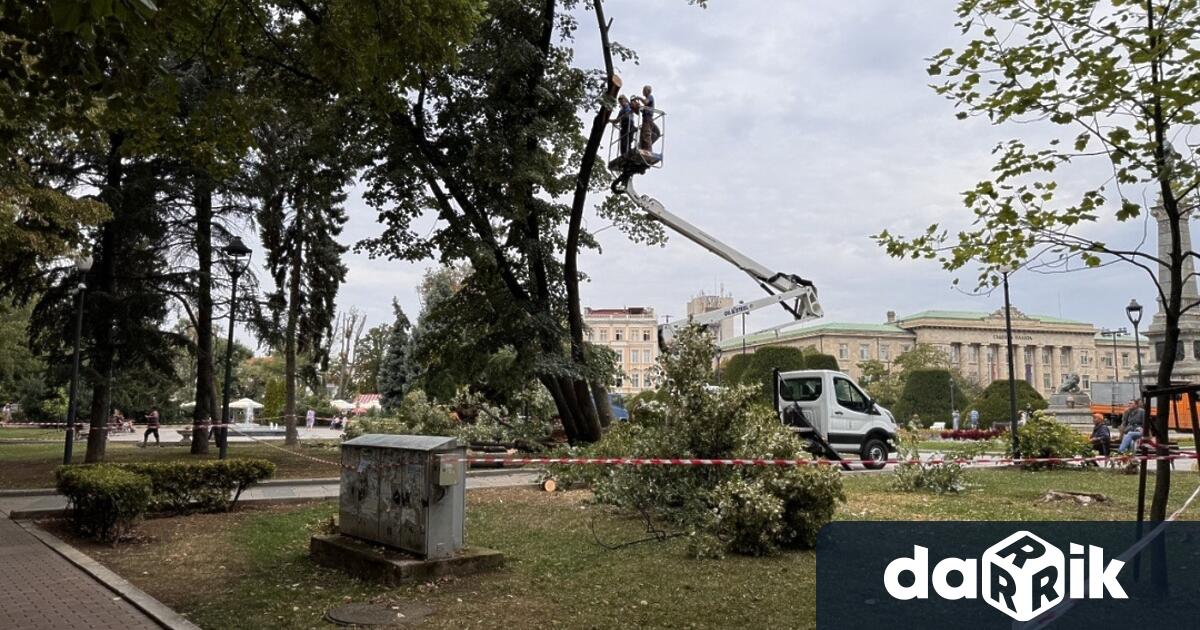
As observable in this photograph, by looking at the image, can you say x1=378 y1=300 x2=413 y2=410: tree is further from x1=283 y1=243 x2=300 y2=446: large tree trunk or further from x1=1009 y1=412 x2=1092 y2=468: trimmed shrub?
x1=1009 y1=412 x2=1092 y2=468: trimmed shrub

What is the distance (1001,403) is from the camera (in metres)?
40.6

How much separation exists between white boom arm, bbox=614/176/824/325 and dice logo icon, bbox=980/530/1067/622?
11.7 m

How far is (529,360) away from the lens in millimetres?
17281

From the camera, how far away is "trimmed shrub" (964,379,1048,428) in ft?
130

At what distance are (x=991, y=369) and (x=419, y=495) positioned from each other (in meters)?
119

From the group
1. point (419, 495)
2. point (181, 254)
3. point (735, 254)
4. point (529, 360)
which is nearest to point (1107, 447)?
point (735, 254)

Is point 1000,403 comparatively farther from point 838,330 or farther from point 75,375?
point 838,330

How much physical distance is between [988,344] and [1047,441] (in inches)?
4119

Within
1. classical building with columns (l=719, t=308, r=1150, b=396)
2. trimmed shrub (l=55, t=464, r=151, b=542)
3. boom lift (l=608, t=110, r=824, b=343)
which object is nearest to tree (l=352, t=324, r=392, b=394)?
boom lift (l=608, t=110, r=824, b=343)

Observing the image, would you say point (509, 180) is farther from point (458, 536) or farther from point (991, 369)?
point (991, 369)

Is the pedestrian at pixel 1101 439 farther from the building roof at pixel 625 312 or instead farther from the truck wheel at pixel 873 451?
the building roof at pixel 625 312

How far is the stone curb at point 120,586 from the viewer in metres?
6.11

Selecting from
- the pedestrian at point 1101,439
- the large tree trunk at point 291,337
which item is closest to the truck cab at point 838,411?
the pedestrian at point 1101,439

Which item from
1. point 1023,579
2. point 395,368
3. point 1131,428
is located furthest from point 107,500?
point 395,368
